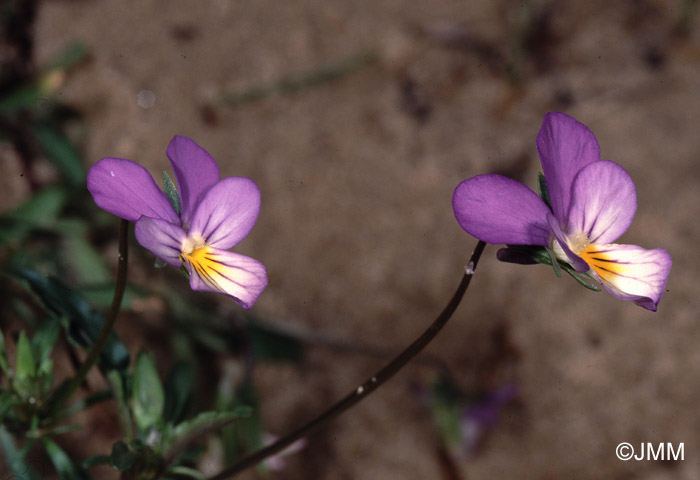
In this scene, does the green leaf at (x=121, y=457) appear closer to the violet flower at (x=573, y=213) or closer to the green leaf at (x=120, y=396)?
the green leaf at (x=120, y=396)

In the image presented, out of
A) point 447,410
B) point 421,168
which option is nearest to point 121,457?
point 447,410

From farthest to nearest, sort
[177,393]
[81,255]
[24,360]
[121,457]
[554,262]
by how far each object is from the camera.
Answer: [81,255] → [177,393] → [24,360] → [121,457] → [554,262]

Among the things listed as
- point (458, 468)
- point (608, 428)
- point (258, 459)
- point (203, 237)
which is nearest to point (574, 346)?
point (608, 428)

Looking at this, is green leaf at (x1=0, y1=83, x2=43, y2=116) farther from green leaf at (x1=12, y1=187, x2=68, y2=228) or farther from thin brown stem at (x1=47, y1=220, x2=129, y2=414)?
thin brown stem at (x1=47, y1=220, x2=129, y2=414)

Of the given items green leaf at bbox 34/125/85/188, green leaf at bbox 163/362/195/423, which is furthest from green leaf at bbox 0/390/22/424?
green leaf at bbox 34/125/85/188

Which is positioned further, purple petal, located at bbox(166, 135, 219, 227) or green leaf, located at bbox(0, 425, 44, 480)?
green leaf, located at bbox(0, 425, 44, 480)

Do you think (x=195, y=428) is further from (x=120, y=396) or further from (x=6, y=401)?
(x=6, y=401)
